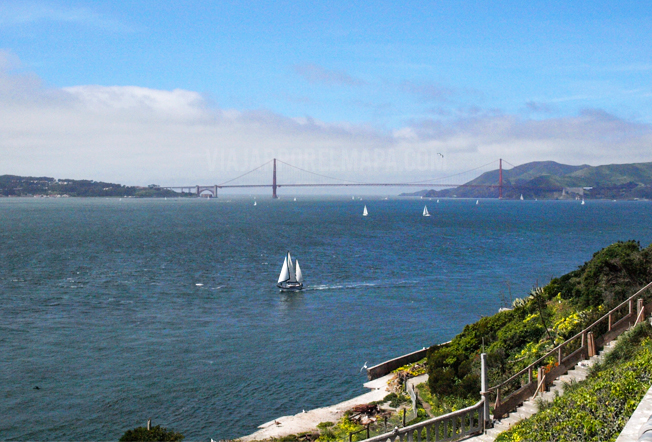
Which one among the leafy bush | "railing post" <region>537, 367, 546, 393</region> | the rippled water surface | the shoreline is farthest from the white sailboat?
the leafy bush

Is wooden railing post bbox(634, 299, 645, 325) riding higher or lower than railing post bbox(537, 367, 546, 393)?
higher

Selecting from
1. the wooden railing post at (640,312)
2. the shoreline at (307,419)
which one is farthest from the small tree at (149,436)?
the wooden railing post at (640,312)

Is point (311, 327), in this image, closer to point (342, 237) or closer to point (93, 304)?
point (93, 304)

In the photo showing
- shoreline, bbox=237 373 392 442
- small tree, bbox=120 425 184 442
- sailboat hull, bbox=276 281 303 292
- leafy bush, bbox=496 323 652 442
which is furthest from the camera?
sailboat hull, bbox=276 281 303 292

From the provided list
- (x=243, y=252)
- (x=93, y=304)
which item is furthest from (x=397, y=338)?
(x=243, y=252)

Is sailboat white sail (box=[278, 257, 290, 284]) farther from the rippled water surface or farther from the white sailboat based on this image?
the rippled water surface

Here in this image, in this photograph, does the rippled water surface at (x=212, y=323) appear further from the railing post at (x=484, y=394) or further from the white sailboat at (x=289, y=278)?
the railing post at (x=484, y=394)
